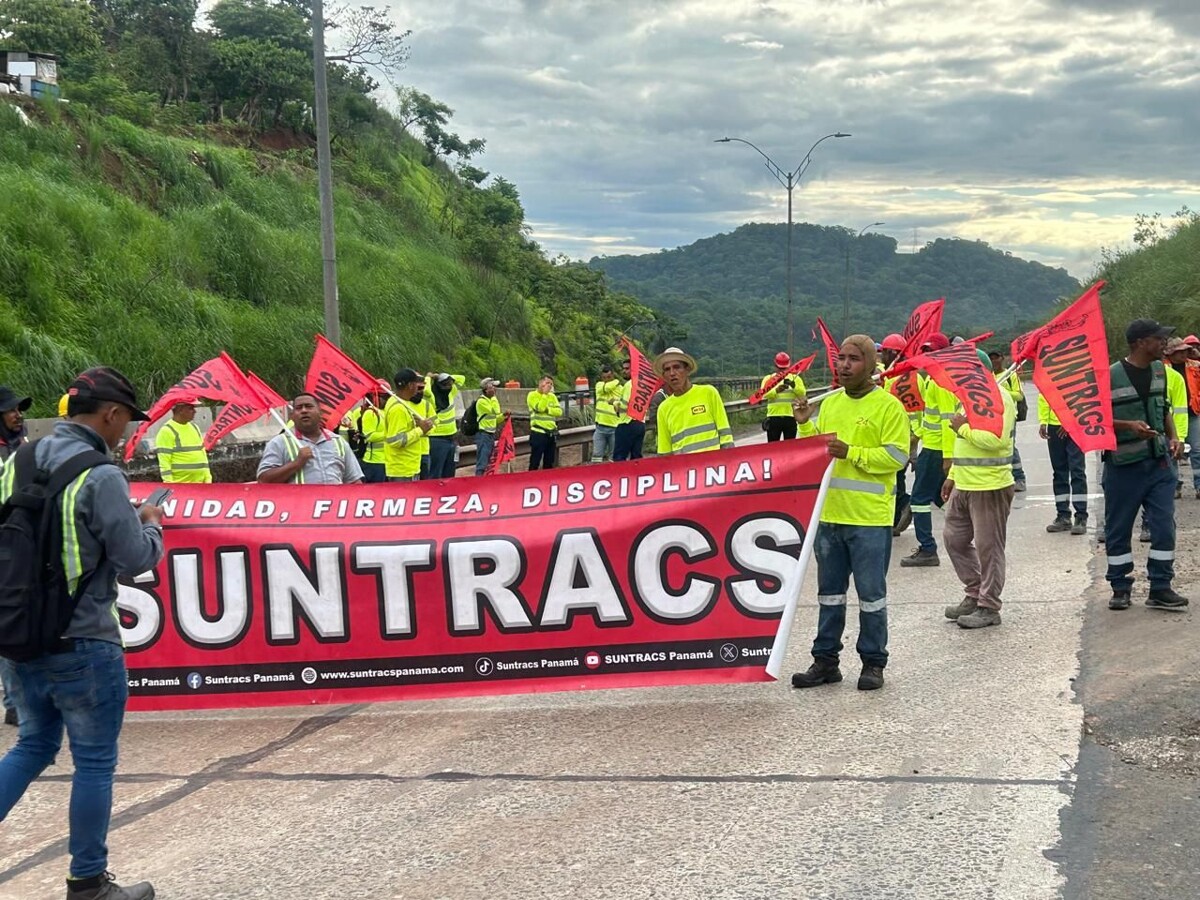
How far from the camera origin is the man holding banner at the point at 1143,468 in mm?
8305

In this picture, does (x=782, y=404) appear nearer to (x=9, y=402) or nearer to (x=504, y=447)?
(x=504, y=447)

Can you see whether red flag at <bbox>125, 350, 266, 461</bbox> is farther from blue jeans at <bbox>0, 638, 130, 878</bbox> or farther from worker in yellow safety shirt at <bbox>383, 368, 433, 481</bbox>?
blue jeans at <bbox>0, 638, 130, 878</bbox>

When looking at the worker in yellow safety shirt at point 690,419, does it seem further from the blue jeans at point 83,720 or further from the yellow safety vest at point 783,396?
the yellow safety vest at point 783,396

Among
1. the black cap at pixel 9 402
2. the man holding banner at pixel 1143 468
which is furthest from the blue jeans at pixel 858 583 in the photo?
the black cap at pixel 9 402

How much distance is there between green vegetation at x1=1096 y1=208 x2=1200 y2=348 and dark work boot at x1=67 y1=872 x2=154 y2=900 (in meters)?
40.7

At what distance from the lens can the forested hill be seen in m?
128

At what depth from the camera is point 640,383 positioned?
55.4ft

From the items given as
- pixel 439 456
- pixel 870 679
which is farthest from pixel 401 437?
pixel 870 679

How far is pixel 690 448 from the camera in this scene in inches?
396

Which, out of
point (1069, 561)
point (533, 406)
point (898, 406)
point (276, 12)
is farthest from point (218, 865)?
point (276, 12)

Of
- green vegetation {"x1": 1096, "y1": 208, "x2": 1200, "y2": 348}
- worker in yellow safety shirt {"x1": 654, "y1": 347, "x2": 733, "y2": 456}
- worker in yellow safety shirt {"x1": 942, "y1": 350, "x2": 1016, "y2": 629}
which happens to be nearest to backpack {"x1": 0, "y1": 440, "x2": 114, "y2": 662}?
worker in yellow safety shirt {"x1": 942, "y1": 350, "x2": 1016, "y2": 629}

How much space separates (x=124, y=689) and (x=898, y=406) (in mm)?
4248

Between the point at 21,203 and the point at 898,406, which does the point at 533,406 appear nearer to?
the point at 21,203

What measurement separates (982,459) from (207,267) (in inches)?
791
